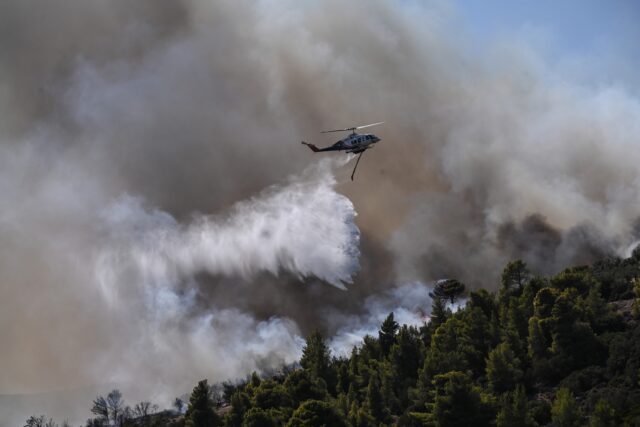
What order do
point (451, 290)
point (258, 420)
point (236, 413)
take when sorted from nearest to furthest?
A: 1. point (258, 420)
2. point (236, 413)
3. point (451, 290)

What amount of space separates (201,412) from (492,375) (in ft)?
136

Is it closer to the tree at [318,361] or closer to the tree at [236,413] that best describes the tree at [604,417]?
the tree at [236,413]

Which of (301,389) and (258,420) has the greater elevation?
(301,389)

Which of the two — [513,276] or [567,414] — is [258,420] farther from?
[513,276]

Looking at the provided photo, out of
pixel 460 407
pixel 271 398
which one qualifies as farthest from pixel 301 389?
pixel 460 407

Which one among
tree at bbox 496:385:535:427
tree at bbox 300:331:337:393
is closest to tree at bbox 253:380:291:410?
tree at bbox 300:331:337:393

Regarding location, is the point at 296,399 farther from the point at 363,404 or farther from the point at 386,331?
the point at 386,331

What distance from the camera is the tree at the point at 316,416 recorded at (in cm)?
9038

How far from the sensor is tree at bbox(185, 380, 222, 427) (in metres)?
108

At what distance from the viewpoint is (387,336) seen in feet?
451

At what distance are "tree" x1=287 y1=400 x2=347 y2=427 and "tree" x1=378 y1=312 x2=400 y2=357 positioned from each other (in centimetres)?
4392

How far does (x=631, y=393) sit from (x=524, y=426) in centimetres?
1448

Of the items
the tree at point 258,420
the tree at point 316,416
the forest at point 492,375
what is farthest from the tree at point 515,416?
the tree at point 258,420

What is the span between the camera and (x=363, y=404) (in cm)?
10212
